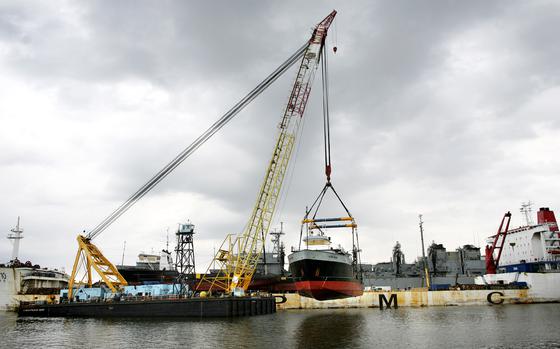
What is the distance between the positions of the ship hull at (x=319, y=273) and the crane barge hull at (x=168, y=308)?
27.1 feet

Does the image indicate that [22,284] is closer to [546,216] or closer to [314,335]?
[314,335]

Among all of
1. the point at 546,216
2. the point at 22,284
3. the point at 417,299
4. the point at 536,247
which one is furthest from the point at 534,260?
the point at 22,284

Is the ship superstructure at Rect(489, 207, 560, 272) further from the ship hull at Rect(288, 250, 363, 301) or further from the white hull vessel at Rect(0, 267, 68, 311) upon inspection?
the white hull vessel at Rect(0, 267, 68, 311)

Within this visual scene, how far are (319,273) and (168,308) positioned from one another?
20.0 metres

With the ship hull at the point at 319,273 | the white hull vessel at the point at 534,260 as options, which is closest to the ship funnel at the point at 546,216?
the white hull vessel at the point at 534,260

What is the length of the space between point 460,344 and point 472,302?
4471 centimetres

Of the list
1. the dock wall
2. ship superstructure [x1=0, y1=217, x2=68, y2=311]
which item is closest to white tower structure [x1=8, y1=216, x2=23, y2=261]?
ship superstructure [x1=0, y1=217, x2=68, y2=311]

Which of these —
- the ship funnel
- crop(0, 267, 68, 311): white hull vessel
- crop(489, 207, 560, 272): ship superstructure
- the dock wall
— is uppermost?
the ship funnel

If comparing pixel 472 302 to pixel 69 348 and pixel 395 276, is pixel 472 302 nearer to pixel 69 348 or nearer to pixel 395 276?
pixel 395 276

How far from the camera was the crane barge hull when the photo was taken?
50.7 metres

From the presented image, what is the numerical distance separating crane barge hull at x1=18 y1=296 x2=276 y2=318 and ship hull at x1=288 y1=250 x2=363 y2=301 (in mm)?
8262

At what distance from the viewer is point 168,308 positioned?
5153 centimetres

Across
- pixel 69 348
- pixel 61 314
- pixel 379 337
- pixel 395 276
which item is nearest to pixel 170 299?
pixel 61 314

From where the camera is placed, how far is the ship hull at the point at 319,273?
4859 cm
